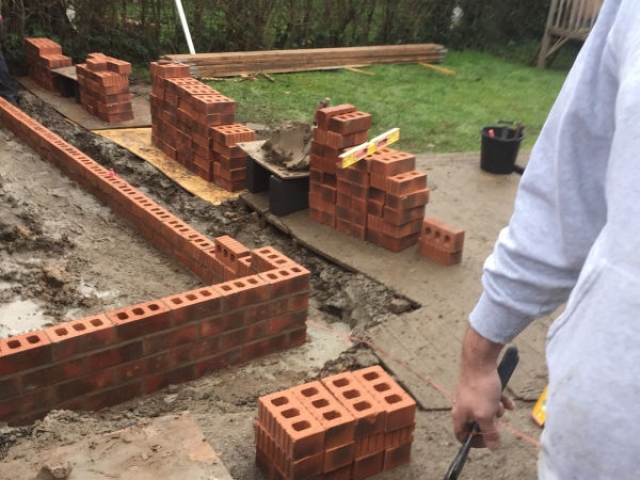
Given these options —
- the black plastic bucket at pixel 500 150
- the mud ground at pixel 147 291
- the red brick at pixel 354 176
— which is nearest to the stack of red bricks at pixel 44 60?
the mud ground at pixel 147 291

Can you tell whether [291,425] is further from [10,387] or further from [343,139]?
[343,139]

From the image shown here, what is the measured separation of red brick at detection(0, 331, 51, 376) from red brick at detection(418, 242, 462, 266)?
9.03ft

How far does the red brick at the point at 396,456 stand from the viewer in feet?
10.2

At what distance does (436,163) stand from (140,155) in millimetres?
3041

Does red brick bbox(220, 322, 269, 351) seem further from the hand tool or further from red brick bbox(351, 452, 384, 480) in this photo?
the hand tool

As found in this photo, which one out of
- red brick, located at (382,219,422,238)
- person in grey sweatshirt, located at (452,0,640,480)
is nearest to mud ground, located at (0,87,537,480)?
red brick, located at (382,219,422,238)

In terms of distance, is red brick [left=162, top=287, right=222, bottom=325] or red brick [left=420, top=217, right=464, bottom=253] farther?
red brick [left=420, top=217, right=464, bottom=253]

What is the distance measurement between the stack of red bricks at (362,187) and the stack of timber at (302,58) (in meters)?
5.43

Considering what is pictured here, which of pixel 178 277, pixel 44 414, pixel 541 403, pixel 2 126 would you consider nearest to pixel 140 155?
pixel 2 126

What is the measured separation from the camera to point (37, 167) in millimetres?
6645

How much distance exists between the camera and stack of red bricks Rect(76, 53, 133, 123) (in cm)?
800

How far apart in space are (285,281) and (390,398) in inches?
43.4

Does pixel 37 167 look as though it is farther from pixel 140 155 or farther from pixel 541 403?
pixel 541 403

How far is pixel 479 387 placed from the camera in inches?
63.0
